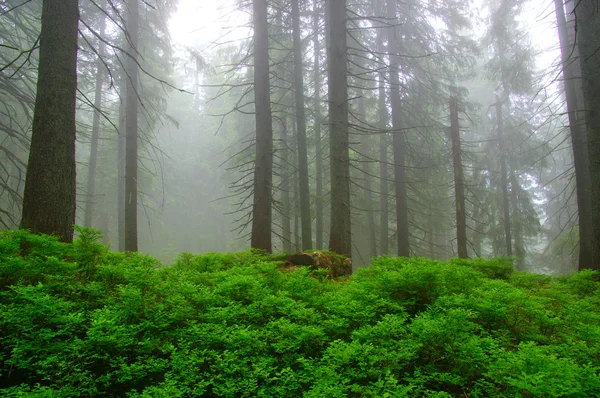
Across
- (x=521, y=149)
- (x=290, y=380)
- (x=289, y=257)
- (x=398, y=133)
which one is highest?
(x=521, y=149)

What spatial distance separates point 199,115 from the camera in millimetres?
36156

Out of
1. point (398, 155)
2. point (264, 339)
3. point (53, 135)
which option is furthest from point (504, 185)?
point (53, 135)

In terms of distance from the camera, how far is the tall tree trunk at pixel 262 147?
346 inches

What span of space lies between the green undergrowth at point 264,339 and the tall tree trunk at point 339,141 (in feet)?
12.6

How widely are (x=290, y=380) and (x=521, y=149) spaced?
71.6 feet

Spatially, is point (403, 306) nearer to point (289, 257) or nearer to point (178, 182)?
point (289, 257)

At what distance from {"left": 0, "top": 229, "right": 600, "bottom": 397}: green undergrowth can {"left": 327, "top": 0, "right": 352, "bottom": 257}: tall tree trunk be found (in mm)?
3826

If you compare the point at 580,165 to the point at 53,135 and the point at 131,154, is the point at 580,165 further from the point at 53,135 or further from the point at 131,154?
the point at 131,154

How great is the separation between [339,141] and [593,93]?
5716 millimetres

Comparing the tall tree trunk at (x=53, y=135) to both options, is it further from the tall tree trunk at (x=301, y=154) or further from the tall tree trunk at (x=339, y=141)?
the tall tree trunk at (x=301, y=154)

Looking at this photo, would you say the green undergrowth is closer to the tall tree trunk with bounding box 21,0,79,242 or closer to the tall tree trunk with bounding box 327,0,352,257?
the tall tree trunk with bounding box 21,0,79,242

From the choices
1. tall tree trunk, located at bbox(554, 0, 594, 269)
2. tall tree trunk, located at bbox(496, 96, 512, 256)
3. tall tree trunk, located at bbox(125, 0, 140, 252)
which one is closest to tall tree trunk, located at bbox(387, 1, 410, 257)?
tall tree trunk, located at bbox(554, 0, 594, 269)

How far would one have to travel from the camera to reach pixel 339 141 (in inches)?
335

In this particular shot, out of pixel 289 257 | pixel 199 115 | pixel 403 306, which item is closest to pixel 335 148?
pixel 289 257
